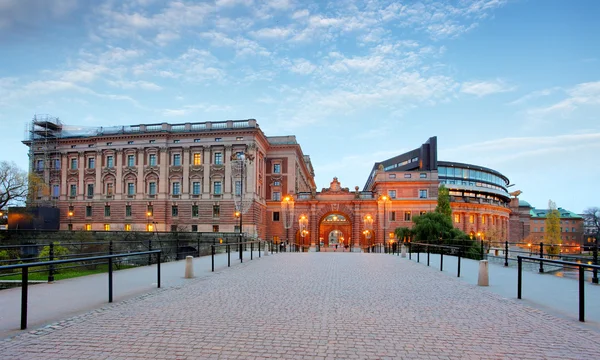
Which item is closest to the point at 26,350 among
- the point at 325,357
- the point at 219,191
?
the point at 325,357

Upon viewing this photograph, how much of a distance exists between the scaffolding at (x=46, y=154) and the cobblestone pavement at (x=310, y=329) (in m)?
69.9

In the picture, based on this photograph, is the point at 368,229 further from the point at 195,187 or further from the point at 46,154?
the point at 46,154

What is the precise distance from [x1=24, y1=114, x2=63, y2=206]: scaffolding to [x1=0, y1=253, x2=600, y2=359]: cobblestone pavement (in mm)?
69920

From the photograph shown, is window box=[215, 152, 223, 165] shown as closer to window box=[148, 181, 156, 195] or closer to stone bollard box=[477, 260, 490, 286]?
window box=[148, 181, 156, 195]

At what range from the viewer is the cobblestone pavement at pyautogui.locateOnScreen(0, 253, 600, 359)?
558cm

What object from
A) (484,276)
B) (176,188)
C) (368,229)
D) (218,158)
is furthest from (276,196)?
(484,276)

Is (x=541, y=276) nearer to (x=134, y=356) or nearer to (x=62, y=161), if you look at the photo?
(x=134, y=356)

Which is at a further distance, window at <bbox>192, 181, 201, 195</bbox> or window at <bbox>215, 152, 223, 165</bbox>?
window at <bbox>192, 181, 201, 195</bbox>

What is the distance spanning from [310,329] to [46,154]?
2963 inches

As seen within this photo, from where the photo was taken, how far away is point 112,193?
220ft

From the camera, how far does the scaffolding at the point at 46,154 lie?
68750 millimetres

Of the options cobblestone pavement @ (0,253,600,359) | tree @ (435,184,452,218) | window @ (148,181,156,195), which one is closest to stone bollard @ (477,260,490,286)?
cobblestone pavement @ (0,253,600,359)

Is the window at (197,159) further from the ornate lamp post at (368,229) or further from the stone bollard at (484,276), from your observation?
the stone bollard at (484,276)

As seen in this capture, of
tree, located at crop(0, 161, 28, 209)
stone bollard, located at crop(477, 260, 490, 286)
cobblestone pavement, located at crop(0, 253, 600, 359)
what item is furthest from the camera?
tree, located at crop(0, 161, 28, 209)
